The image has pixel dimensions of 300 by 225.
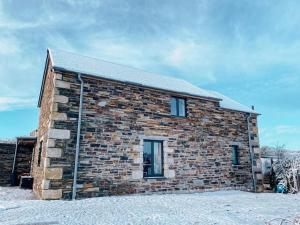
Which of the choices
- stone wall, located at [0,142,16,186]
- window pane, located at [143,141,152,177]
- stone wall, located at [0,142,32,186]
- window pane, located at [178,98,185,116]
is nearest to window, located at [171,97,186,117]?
window pane, located at [178,98,185,116]

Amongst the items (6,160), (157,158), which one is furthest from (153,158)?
(6,160)

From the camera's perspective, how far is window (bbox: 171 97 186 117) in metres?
11.0

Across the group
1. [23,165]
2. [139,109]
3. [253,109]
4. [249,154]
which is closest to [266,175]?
[249,154]

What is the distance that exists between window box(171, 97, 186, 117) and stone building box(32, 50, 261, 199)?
0.14 ft

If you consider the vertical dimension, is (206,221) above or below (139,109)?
below

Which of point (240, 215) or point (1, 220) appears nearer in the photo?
point (1, 220)

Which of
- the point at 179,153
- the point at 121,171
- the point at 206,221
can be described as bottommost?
the point at 206,221

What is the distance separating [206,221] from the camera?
552cm

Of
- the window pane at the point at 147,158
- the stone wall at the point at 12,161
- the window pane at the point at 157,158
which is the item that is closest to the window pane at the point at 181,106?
the window pane at the point at 157,158

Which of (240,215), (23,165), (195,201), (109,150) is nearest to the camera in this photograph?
(240,215)

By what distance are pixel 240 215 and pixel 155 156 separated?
14.2 feet

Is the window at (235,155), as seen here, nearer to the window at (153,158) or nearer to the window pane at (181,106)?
the window pane at (181,106)

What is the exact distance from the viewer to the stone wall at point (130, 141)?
8.23 meters

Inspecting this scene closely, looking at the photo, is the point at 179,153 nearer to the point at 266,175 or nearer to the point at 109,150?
the point at 109,150
